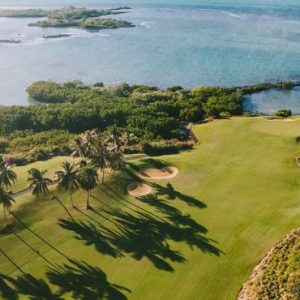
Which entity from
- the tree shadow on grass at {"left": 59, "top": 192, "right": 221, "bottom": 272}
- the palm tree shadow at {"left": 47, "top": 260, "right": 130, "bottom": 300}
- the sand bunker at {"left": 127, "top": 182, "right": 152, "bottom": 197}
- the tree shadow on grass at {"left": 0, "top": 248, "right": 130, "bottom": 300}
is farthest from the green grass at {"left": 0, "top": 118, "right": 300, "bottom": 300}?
the sand bunker at {"left": 127, "top": 182, "right": 152, "bottom": 197}

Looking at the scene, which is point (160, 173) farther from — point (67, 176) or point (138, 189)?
point (67, 176)

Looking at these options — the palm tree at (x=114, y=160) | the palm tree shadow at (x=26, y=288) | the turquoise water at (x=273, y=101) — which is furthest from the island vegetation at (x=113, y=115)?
the palm tree shadow at (x=26, y=288)

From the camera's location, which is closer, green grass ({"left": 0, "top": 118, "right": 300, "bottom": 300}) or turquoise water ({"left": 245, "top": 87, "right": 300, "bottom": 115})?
green grass ({"left": 0, "top": 118, "right": 300, "bottom": 300})

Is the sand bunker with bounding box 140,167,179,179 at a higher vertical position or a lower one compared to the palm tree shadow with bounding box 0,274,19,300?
higher

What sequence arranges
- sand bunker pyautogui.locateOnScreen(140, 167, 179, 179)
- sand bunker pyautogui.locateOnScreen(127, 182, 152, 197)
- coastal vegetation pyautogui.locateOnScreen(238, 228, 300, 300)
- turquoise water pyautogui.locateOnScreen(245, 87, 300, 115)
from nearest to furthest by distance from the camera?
coastal vegetation pyautogui.locateOnScreen(238, 228, 300, 300) < sand bunker pyautogui.locateOnScreen(127, 182, 152, 197) < sand bunker pyautogui.locateOnScreen(140, 167, 179, 179) < turquoise water pyautogui.locateOnScreen(245, 87, 300, 115)

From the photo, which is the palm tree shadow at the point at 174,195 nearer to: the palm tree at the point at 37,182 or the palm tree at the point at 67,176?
the palm tree at the point at 67,176

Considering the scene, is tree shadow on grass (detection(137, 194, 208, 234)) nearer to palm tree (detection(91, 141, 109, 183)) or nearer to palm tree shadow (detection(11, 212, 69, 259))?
palm tree (detection(91, 141, 109, 183))

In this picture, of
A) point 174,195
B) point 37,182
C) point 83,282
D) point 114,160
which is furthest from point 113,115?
point 83,282
